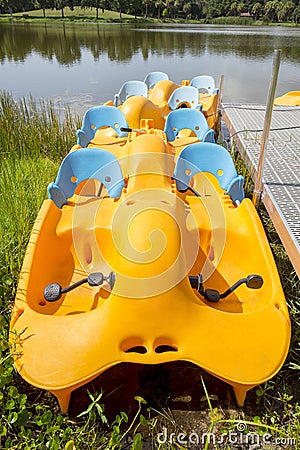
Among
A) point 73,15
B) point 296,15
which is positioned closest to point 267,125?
point 296,15

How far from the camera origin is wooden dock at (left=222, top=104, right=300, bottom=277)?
85.0 inches

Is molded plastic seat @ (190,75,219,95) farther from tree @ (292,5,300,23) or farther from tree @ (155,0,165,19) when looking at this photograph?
tree @ (155,0,165,19)

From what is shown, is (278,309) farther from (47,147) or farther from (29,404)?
(47,147)

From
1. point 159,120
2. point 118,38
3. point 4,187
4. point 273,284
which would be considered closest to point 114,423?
point 273,284

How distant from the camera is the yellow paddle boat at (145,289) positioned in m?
1.40

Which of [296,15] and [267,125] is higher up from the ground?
[296,15]

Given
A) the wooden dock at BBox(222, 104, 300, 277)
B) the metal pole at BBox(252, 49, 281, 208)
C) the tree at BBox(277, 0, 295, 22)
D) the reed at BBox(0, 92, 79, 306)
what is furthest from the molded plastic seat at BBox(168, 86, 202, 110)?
the tree at BBox(277, 0, 295, 22)

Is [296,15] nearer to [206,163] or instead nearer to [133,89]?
[133,89]

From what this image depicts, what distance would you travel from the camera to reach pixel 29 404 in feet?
5.23

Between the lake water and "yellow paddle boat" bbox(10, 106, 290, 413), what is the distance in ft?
A: 13.4

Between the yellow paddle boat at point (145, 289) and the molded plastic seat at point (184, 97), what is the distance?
107 inches

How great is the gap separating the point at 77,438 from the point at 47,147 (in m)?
3.40

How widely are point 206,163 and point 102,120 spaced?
5.10 ft

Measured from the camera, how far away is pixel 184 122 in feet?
12.8
